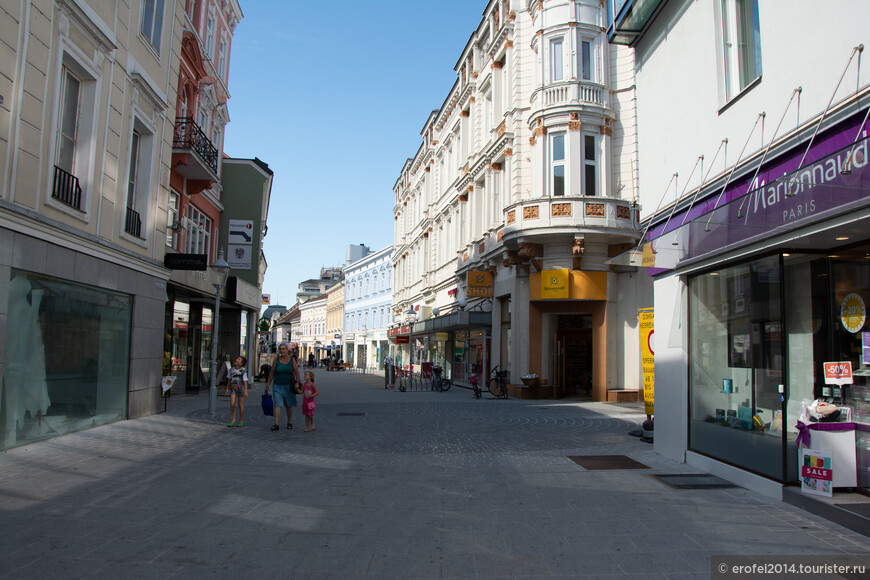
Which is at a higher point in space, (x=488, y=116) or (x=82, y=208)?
(x=488, y=116)

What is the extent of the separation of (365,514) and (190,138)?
14458 millimetres

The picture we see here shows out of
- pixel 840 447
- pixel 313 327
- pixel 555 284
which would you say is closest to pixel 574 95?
pixel 555 284

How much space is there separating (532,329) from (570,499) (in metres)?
14.8

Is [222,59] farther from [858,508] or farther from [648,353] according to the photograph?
[858,508]

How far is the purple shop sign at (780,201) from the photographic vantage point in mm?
5344

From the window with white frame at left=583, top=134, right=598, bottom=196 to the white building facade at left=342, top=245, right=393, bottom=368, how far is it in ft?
103

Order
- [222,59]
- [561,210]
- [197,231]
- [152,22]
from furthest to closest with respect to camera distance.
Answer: [222,59], [197,231], [561,210], [152,22]

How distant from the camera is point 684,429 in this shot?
28.7ft

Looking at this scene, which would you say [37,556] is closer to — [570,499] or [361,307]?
[570,499]

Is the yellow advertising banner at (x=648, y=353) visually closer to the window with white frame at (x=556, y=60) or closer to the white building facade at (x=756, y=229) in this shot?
the white building facade at (x=756, y=229)

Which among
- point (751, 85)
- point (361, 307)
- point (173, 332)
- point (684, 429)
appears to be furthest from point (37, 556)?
point (361, 307)

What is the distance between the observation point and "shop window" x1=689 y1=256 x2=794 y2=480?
6.95 meters

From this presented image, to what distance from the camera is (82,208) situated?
10328 millimetres

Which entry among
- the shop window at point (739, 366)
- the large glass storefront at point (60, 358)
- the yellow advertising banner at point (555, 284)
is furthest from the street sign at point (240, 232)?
the shop window at point (739, 366)
